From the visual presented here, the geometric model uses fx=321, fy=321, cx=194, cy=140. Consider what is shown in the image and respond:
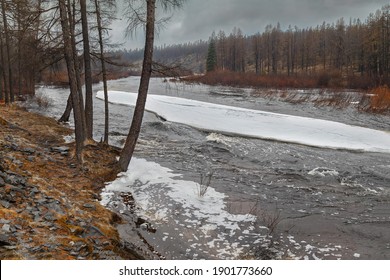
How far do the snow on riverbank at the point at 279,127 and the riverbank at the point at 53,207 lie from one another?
30.0 ft

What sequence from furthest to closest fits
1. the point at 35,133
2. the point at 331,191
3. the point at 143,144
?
the point at 143,144
the point at 35,133
the point at 331,191

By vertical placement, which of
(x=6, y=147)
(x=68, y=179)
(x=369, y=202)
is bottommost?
(x=369, y=202)

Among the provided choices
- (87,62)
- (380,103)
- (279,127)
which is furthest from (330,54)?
(87,62)

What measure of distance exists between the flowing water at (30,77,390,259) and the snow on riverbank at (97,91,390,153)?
1.40 meters

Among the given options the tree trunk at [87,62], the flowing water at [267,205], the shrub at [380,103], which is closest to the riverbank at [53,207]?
the flowing water at [267,205]

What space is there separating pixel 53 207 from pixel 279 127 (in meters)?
13.9

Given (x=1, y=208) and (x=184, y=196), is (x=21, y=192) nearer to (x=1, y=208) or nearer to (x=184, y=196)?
(x=1, y=208)

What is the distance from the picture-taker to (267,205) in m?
7.52

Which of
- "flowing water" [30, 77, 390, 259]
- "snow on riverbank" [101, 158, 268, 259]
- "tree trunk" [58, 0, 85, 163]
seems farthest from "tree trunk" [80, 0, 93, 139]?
"snow on riverbank" [101, 158, 268, 259]

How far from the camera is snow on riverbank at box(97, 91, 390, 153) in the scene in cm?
1427

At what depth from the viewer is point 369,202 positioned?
7750 mm

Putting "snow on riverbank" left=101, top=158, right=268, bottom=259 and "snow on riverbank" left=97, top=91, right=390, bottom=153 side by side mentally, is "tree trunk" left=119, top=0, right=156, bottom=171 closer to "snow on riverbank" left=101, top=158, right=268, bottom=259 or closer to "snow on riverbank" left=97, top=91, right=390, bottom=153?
"snow on riverbank" left=101, top=158, right=268, bottom=259

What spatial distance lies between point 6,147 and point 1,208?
160 inches
